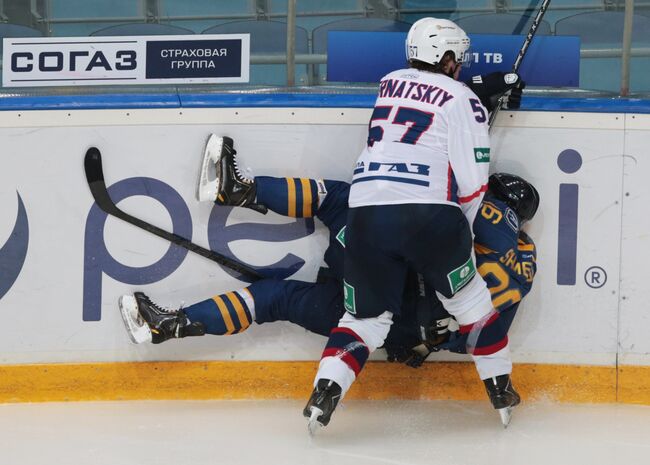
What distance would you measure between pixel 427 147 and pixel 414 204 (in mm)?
190

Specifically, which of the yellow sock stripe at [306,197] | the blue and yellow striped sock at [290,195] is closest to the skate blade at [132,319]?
the blue and yellow striped sock at [290,195]

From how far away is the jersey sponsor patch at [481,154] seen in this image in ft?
10.0

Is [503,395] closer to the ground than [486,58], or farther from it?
closer to the ground

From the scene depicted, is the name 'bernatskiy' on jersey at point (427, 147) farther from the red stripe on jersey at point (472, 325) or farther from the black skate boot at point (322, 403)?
the black skate boot at point (322, 403)

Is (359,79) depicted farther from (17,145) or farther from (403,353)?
(17,145)

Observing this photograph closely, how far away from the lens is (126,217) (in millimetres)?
3479

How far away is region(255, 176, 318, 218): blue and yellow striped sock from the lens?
335 cm

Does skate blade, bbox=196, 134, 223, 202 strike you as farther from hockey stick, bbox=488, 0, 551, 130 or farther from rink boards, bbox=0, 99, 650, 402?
hockey stick, bbox=488, 0, 551, 130

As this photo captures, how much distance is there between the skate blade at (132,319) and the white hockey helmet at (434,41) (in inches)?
49.4

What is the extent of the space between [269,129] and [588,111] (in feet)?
3.69

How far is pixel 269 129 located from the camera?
137 inches

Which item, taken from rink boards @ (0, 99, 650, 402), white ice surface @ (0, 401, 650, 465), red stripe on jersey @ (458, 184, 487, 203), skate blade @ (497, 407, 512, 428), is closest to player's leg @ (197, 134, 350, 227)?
rink boards @ (0, 99, 650, 402)

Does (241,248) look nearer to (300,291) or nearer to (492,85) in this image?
(300,291)


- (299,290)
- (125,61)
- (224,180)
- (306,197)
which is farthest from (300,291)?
(125,61)
